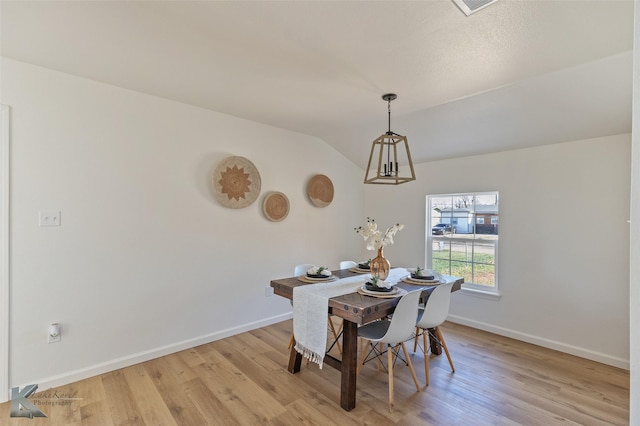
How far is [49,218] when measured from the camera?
2451 mm

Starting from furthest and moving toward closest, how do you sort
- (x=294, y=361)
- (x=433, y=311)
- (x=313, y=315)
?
1. (x=294, y=361)
2. (x=433, y=311)
3. (x=313, y=315)

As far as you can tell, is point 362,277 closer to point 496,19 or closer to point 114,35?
point 496,19

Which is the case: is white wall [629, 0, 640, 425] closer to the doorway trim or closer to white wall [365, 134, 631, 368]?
white wall [365, 134, 631, 368]

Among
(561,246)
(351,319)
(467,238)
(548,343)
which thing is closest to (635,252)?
(351,319)

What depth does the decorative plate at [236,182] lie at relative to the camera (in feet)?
11.0

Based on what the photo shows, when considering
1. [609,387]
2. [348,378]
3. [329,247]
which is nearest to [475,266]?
[609,387]

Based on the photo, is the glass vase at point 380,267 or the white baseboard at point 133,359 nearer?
the white baseboard at point 133,359

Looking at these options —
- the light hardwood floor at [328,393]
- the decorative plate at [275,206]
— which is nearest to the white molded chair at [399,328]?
the light hardwood floor at [328,393]

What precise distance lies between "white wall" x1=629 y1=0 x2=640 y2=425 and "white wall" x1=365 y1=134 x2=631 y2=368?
3021 millimetres

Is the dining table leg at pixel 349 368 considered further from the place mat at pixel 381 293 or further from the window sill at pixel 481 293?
the window sill at pixel 481 293

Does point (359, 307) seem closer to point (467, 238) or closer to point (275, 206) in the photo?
point (275, 206)

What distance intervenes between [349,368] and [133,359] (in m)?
1.99

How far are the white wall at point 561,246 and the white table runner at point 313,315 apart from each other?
210 cm

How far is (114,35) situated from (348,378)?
110 inches
